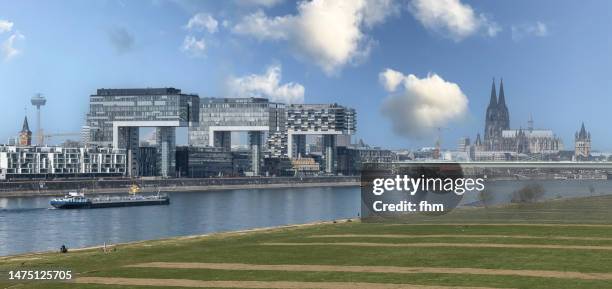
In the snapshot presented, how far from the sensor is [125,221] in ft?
329

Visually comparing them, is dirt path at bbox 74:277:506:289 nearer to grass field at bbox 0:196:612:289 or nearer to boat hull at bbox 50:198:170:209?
grass field at bbox 0:196:612:289

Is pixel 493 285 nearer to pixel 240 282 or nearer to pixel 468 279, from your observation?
pixel 468 279

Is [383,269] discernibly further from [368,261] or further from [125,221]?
[125,221]

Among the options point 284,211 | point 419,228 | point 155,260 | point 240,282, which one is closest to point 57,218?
point 284,211

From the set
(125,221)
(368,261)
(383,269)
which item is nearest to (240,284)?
(383,269)

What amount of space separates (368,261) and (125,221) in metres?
65.3

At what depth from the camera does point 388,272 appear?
3584 centimetres

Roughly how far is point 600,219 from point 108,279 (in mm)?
44623

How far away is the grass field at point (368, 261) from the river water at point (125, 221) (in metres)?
22.3

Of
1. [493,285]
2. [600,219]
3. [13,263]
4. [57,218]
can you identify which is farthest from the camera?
[57,218]

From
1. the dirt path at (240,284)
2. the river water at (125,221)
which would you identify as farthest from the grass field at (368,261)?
the river water at (125,221)

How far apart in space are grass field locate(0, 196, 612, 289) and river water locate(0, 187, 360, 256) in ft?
73.1

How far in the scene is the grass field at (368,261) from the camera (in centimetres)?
3347

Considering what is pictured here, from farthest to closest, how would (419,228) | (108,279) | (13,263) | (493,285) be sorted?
(419,228), (13,263), (108,279), (493,285)
